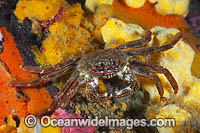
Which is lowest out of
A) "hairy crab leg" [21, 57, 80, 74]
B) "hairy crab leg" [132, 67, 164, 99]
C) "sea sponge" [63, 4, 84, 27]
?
"hairy crab leg" [132, 67, 164, 99]

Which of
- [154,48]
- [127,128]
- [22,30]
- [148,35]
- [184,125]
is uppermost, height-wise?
[22,30]

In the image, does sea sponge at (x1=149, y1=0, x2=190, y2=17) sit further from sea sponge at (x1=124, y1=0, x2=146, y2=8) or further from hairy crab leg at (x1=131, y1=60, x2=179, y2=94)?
hairy crab leg at (x1=131, y1=60, x2=179, y2=94)

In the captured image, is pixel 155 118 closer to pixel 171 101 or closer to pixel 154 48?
pixel 171 101

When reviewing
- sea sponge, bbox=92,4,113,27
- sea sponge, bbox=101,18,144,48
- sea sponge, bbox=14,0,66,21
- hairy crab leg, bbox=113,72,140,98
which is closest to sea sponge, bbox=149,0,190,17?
sea sponge, bbox=101,18,144,48

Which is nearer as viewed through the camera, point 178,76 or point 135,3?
point 178,76

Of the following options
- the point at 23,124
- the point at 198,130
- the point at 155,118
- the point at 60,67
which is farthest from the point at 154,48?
the point at 23,124

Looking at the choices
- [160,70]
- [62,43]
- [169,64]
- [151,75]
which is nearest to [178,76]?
[169,64]

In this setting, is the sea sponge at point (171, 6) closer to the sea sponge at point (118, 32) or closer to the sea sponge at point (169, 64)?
the sea sponge at point (169, 64)

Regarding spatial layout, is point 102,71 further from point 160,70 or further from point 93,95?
point 160,70
